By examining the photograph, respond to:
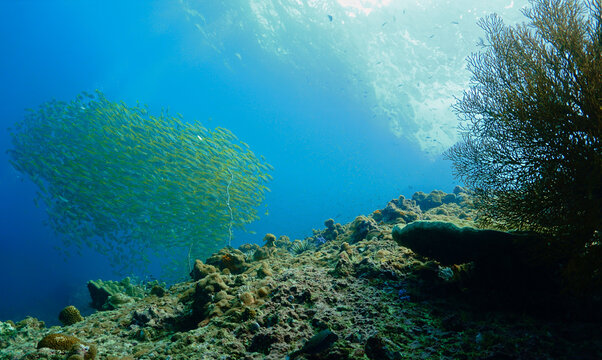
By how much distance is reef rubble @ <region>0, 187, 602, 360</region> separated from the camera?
2.21m

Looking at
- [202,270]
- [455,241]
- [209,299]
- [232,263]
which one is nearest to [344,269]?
[455,241]

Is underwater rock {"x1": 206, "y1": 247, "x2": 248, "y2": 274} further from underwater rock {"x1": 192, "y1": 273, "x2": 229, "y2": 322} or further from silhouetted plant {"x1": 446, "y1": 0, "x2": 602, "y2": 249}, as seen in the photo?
silhouetted plant {"x1": 446, "y1": 0, "x2": 602, "y2": 249}

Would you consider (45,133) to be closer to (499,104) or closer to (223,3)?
(499,104)

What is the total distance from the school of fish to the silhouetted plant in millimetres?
9934

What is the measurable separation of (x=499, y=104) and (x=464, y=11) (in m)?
29.6

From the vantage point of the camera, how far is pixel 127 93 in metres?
61.0

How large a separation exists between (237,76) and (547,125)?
171 feet

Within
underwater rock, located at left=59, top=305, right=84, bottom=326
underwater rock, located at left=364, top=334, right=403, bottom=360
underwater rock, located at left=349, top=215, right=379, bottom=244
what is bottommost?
underwater rock, located at left=364, top=334, right=403, bottom=360

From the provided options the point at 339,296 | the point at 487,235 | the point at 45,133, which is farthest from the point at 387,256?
the point at 45,133

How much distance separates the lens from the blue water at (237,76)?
2992 centimetres

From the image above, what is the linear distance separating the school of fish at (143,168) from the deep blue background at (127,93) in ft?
65.7

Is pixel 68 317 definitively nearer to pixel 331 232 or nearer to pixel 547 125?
pixel 331 232

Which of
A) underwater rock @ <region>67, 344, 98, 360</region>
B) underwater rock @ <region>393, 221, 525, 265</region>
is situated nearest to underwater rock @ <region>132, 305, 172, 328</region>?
underwater rock @ <region>67, 344, 98, 360</region>

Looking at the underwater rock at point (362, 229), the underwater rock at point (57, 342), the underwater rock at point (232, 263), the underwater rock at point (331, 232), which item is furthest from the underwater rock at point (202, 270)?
the underwater rock at point (331, 232)
